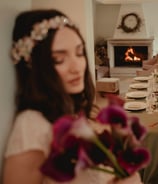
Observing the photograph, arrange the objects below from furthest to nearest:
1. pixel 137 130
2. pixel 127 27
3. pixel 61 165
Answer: pixel 127 27 → pixel 137 130 → pixel 61 165

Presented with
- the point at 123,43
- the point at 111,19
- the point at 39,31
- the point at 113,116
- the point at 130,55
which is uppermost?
the point at 111,19

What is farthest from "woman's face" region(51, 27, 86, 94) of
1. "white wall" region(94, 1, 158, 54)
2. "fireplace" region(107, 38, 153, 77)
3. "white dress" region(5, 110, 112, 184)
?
"white wall" region(94, 1, 158, 54)

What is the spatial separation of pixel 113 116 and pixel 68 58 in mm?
A: 237

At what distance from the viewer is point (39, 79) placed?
976 mm

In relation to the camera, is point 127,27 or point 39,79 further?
point 127,27

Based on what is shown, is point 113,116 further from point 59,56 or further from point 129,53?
point 129,53

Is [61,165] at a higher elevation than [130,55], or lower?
higher

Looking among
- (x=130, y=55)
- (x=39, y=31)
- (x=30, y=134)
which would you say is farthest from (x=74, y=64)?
(x=130, y=55)

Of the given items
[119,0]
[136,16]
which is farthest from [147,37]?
[119,0]

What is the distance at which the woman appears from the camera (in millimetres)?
903

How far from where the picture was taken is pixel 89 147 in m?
0.79

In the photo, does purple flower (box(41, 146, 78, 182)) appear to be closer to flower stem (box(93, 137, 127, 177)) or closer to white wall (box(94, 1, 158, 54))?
flower stem (box(93, 137, 127, 177))

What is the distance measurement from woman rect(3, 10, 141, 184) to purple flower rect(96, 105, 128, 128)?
0.18 m

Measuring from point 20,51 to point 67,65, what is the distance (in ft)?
0.45
